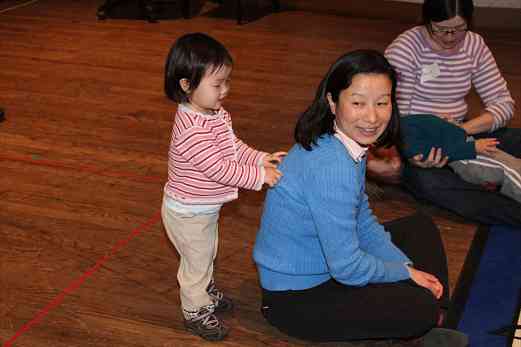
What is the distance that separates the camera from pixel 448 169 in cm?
284

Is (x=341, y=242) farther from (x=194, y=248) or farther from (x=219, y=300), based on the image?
(x=219, y=300)

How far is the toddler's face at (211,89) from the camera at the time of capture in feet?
6.08

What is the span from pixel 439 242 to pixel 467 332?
27cm

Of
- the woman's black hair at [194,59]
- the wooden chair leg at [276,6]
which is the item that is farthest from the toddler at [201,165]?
the wooden chair leg at [276,6]

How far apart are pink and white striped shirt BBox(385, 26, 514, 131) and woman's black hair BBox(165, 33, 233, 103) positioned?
113 centimetres

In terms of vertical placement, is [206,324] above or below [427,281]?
below

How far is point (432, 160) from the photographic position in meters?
2.78

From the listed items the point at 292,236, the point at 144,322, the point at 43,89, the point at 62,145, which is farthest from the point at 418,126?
the point at 43,89

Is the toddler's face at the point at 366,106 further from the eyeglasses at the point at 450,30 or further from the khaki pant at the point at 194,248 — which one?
the eyeglasses at the point at 450,30

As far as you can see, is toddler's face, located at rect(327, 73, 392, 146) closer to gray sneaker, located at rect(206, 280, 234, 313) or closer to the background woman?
gray sneaker, located at rect(206, 280, 234, 313)

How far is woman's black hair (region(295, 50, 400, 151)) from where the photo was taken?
5.73ft

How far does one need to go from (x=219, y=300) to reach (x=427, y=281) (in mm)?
621

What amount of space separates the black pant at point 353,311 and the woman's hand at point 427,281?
1 cm

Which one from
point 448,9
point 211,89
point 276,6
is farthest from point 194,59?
point 276,6
